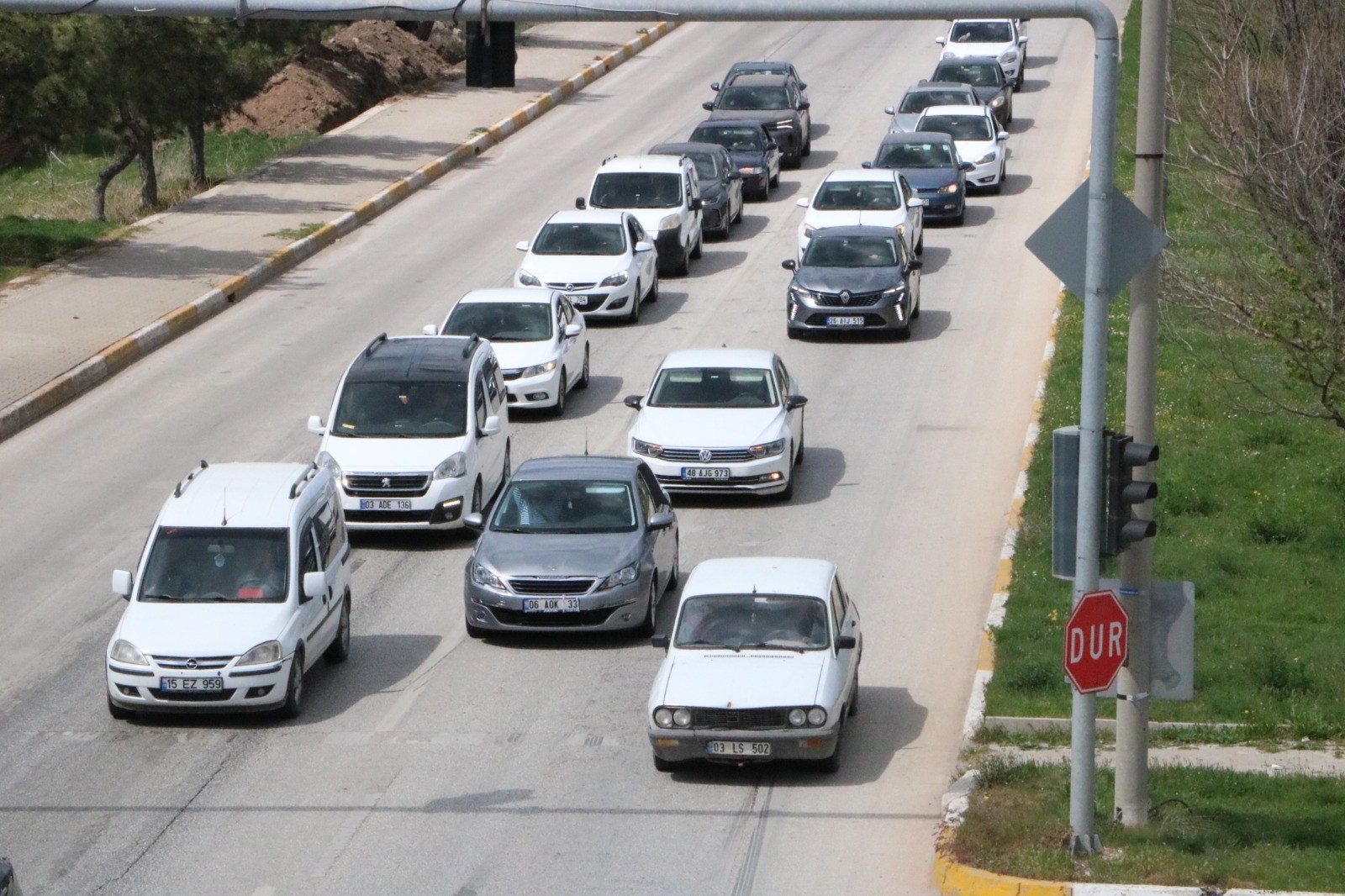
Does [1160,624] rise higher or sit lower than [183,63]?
lower

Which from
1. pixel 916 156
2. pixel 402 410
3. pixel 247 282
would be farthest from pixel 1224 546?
pixel 916 156

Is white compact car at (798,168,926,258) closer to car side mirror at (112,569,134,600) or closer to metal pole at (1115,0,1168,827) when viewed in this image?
car side mirror at (112,569,134,600)

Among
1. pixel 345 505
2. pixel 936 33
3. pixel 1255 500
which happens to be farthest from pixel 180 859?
pixel 936 33

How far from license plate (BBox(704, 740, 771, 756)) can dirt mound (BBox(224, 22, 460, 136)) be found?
32935 mm

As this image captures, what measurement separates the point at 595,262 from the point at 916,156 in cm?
944

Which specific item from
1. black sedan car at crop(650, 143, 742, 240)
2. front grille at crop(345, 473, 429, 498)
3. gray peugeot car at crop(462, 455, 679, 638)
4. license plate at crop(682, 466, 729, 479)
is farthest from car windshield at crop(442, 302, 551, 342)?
black sedan car at crop(650, 143, 742, 240)

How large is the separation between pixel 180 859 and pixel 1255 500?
1255 centimetres

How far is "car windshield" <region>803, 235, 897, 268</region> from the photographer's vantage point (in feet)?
95.8

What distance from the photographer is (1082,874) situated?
37.4 feet

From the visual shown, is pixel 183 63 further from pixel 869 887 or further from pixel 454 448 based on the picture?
pixel 869 887

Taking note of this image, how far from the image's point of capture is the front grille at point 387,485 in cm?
2002

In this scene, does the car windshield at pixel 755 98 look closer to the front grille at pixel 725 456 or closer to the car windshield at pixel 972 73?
the car windshield at pixel 972 73

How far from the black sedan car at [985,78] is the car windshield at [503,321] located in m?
20.2

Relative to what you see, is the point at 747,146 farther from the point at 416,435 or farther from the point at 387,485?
the point at 387,485
